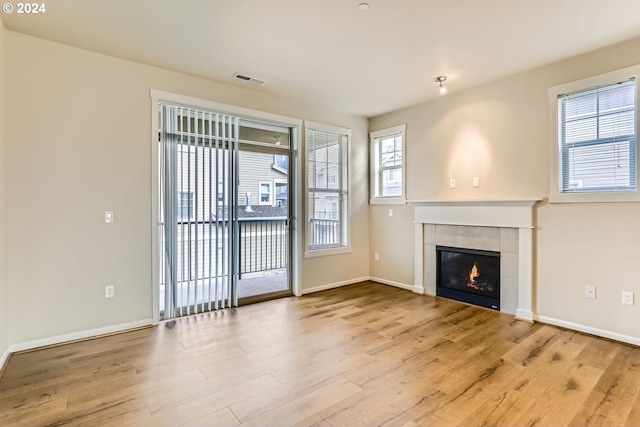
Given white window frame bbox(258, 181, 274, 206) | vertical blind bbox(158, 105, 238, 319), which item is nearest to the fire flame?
white window frame bbox(258, 181, 274, 206)

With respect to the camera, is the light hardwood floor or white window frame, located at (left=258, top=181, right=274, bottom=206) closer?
the light hardwood floor

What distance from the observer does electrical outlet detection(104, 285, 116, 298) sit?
3.03 metres

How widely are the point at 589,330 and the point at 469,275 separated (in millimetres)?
1259

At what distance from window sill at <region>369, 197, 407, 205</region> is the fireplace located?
0.87 meters

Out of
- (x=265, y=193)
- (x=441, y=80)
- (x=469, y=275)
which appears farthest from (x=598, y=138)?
(x=265, y=193)

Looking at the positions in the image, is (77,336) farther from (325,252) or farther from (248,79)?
(248,79)

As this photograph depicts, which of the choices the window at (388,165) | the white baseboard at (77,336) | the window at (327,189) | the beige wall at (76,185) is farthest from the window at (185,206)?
the window at (388,165)

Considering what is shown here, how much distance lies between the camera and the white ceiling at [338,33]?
2.30 meters

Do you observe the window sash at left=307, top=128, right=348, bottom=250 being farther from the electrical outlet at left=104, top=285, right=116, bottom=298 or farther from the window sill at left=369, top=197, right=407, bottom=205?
the electrical outlet at left=104, top=285, right=116, bottom=298

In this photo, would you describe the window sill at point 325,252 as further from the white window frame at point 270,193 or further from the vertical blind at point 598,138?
the vertical blind at point 598,138

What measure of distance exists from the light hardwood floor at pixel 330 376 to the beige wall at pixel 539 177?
0.38m

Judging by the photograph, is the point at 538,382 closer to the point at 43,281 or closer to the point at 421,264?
the point at 421,264

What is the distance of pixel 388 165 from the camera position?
504cm

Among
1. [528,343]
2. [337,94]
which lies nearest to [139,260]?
[337,94]
